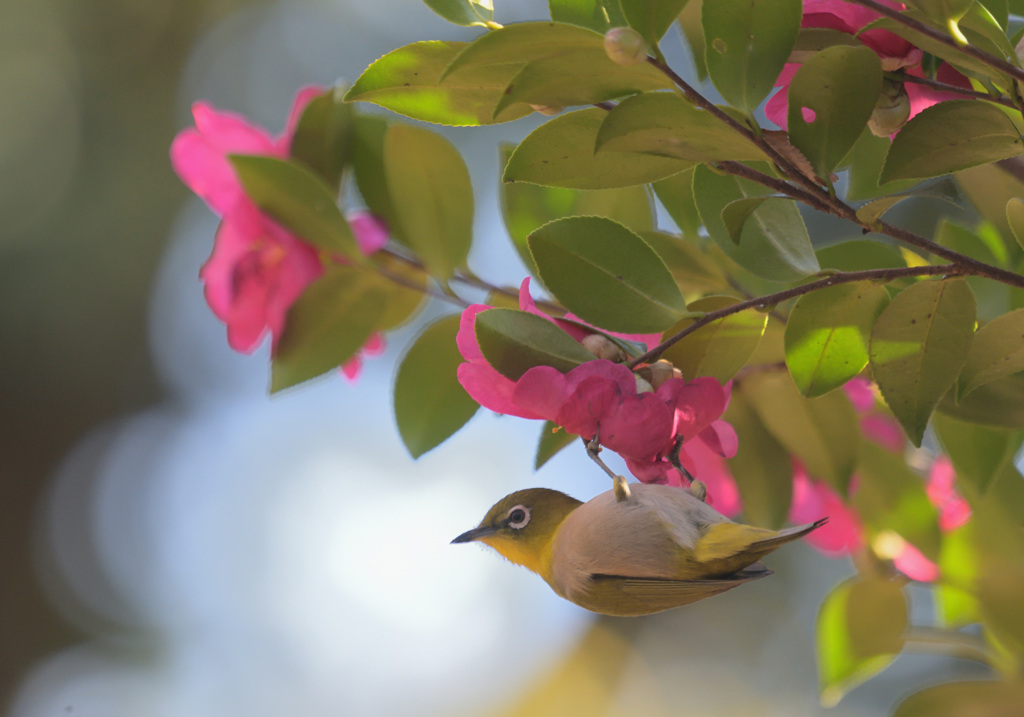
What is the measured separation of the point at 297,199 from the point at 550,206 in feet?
0.92

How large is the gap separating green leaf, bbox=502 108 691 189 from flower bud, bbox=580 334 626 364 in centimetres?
11

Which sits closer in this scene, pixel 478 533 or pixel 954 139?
pixel 954 139

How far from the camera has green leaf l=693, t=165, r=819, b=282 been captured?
69 cm

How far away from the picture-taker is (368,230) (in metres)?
1.06

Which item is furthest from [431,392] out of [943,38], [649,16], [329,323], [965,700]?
[965,700]

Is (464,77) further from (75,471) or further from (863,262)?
(75,471)

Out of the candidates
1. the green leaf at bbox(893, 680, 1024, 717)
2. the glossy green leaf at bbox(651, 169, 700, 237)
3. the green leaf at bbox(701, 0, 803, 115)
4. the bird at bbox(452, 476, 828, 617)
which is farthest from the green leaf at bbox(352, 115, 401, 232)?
the green leaf at bbox(893, 680, 1024, 717)

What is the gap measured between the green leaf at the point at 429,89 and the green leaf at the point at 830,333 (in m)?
0.26

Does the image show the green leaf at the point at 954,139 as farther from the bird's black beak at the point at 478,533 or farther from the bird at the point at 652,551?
the bird's black beak at the point at 478,533

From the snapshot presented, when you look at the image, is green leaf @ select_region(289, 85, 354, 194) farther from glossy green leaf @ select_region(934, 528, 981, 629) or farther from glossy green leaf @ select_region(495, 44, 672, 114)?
glossy green leaf @ select_region(934, 528, 981, 629)

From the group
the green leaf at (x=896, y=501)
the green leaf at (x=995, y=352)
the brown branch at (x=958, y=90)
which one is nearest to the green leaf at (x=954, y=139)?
the brown branch at (x=958, y=90)

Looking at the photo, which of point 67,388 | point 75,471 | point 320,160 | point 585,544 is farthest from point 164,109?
point 585,544

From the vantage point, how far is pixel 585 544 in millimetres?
848

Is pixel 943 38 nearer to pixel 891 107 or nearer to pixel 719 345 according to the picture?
pixel 891 107
